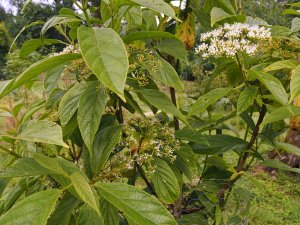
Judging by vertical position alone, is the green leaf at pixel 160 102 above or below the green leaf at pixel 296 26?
below

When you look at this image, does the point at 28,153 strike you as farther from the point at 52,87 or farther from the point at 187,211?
the point at 187,211

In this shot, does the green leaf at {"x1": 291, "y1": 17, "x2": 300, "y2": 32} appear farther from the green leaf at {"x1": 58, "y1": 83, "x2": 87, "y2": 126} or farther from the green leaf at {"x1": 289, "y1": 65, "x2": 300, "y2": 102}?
the green leaf at {"x1": 58, "y1": 83, "x2": 87, "y2": 126}

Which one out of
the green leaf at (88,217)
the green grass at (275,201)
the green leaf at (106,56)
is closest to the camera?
the green leaf at (106,56)

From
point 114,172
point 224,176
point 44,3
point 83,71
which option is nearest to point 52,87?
point 83,71

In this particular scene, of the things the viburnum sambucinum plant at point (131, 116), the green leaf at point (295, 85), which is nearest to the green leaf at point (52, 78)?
the viburnum sambucinum plant at point (131, 116)

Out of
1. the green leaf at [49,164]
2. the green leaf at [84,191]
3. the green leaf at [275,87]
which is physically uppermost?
the green leaf at [275,87]

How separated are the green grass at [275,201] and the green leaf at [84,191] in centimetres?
267

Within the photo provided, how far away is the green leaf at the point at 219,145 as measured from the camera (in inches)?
44.9

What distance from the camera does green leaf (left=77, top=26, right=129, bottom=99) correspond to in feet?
1.88

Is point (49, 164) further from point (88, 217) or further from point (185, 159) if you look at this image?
point (185, 159)

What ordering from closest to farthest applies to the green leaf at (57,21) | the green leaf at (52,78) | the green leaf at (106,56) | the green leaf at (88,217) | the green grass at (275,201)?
the green leaf at (106,56) → the green leaf at (88,217) → the green leaf at (57,21) → the green leaf at (52,78) → the green grass at (275,201)

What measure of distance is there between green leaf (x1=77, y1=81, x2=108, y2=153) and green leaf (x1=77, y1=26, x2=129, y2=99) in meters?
0.17

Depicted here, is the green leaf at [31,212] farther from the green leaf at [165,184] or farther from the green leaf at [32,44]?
the green leaf at [32,44]

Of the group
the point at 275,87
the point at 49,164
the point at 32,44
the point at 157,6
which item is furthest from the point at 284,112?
the point at 32,44
